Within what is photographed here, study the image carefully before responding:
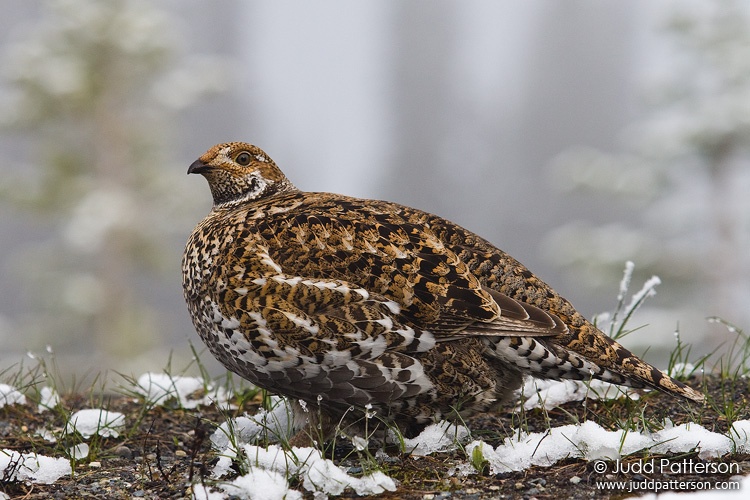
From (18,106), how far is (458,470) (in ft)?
59.7

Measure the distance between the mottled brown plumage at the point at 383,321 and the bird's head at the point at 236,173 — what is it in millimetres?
712

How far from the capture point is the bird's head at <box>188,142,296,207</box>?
4.70 metres

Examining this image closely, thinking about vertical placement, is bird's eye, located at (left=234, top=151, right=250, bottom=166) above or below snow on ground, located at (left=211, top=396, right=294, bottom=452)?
above

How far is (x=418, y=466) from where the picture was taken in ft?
11.7

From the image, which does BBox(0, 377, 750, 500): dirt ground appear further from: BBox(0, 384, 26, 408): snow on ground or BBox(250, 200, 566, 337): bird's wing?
BBox(250, 200, 566, 337): bird's wing

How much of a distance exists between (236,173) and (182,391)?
5.11 ft

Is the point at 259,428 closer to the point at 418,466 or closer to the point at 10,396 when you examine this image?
the point at 418,466

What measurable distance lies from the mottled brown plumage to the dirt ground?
248 mm

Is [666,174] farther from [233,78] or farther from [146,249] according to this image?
[146,249]

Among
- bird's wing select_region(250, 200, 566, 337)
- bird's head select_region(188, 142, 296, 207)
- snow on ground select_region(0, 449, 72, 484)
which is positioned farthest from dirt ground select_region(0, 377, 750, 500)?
bird's head select_region(188, 142, 296, 207)

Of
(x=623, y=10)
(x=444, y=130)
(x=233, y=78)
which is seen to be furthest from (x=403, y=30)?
(x=233, y=78)

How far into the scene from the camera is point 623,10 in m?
72.7

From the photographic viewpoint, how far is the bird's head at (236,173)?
470 centimetres

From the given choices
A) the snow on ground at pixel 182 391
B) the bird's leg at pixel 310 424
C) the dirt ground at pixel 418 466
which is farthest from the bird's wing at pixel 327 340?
the snow on ground at pixel 182 391
